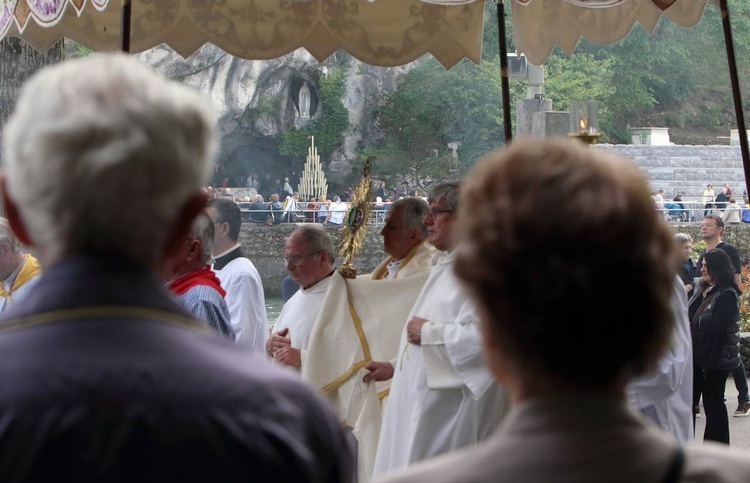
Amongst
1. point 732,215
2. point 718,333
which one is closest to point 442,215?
point 718,333

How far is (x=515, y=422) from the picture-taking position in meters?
1.28

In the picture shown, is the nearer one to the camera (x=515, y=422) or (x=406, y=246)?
(x=515, y=422)

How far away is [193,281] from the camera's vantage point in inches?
152

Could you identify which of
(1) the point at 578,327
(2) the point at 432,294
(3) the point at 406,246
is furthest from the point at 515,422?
(3) the point at 406,246

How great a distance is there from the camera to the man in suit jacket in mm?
1229

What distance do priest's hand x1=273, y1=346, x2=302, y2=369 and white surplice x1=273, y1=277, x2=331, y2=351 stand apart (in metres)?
0.06

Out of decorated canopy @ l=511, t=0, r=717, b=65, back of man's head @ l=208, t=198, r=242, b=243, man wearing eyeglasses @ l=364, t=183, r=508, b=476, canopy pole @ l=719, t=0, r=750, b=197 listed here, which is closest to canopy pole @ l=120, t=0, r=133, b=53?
man wearing eyeglasses @ l=364, t=183, r=508, b=476

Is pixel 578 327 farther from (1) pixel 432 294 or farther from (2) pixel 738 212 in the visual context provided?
(2) pixel 738 212

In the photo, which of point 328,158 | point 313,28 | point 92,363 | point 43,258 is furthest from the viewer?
point 328,158

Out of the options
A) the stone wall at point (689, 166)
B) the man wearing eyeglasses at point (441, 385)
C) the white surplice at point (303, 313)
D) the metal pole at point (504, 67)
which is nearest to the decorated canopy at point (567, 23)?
the metal pole at point (504, 67)

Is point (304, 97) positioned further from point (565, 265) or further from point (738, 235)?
point (565, 265)

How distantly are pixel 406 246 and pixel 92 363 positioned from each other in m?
3.73

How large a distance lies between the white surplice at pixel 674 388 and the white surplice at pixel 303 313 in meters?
1.45

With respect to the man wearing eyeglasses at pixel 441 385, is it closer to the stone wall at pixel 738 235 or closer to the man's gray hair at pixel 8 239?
the man's gray hair at pixel 8 239
